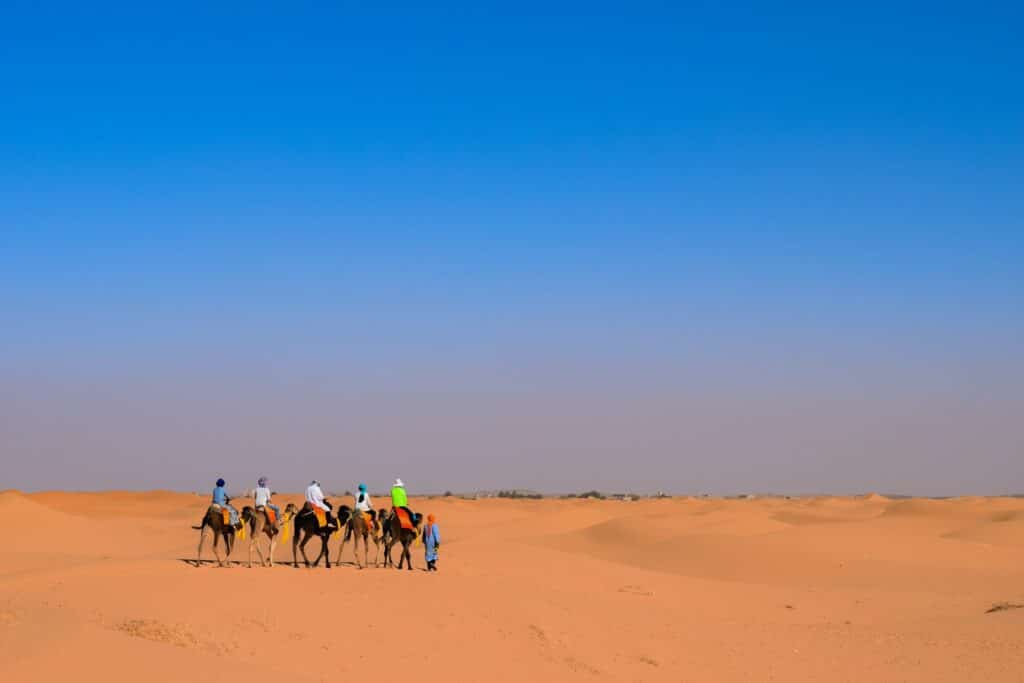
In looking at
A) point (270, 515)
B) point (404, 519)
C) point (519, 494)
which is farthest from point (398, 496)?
point (519, 494)

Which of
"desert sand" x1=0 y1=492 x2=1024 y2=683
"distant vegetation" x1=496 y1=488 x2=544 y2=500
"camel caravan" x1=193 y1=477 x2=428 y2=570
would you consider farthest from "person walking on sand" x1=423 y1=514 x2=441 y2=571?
"distant vegetation" x1=496 y1=488 x2=544 y2=500

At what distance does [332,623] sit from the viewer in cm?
1948

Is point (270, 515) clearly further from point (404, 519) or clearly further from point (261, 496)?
point (404, 519)

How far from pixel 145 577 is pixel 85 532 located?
26.1 metres

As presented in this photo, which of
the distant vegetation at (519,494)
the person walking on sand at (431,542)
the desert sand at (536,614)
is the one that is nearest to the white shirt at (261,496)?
the desert sand at (536,614)

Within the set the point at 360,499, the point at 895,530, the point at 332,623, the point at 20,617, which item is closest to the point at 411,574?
the point at 360,499

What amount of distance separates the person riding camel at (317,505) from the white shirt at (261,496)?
38.9 inches

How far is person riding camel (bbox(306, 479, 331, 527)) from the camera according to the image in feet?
88.3

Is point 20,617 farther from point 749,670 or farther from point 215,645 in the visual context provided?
point 749,670

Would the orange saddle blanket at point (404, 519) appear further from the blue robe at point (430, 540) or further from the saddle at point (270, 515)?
the saddle at point (270, 515)

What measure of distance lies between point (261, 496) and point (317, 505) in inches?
54.8

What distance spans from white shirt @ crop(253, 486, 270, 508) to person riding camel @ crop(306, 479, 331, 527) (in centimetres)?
99

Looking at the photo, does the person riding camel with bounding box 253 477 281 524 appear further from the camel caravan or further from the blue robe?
the blue robe

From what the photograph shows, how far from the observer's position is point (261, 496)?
1046 inches
